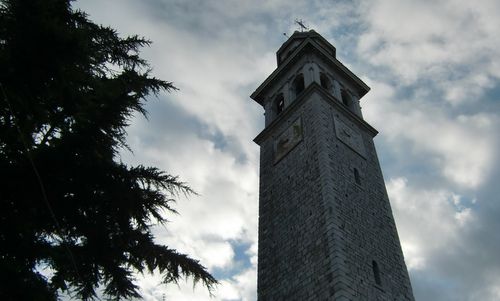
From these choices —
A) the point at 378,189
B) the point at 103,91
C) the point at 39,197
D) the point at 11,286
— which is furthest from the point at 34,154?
the point at 378,189

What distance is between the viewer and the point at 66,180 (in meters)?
4.64

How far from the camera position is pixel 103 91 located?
4.84m

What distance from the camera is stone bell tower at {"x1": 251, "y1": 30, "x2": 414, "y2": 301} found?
12227mm

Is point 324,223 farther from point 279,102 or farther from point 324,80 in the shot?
point 279,102

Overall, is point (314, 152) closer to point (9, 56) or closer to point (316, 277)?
point (316, 277)

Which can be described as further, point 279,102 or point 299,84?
point 279,102

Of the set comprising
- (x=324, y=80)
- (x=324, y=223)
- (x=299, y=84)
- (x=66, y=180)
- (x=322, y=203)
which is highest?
A: (x=299, y=84)

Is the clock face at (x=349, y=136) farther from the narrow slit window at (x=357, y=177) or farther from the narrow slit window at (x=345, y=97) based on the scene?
the narrow slit window at (x=345, y=97)

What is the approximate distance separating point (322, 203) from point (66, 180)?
9.95m

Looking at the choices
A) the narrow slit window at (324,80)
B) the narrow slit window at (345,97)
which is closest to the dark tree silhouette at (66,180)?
the narrow slit window at (324,80)

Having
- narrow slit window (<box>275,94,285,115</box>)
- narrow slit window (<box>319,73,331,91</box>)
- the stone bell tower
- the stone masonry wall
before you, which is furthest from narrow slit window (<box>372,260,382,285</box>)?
narrow slit window (<box>275,94,285,115</box>)

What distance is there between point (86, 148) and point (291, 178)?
11.9m

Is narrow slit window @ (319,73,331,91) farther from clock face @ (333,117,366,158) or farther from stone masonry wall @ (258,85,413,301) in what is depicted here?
clock face @ (333,117,366,158)

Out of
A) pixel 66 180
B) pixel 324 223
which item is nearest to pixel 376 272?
pixel 324 223
